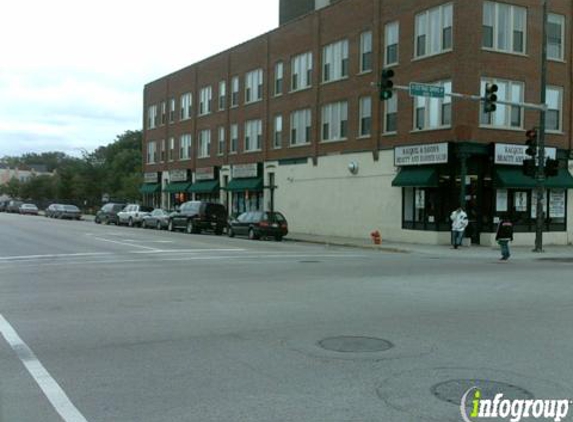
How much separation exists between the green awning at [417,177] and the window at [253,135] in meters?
14.8

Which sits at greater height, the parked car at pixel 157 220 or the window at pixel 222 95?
the window at pixel 222 95

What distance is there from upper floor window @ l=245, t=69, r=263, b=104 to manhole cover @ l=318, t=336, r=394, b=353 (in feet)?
119

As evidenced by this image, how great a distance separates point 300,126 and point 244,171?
21.6 ft

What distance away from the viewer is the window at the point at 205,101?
5003cm

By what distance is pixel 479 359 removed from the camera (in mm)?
7172

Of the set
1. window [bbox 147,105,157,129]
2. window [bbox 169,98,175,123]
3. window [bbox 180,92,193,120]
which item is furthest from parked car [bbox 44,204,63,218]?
window [bbox 180,92,193,120]

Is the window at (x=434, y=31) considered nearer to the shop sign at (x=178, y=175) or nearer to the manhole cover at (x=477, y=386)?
the manhole cover at (x=477, y=386)

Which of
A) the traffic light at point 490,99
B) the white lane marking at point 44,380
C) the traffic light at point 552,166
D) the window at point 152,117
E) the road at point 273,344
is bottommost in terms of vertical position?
the white lane marking at point 44,380

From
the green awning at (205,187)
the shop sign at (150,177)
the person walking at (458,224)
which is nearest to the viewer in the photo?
the person walking at (458,224)

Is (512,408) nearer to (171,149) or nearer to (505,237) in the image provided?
(505,237)

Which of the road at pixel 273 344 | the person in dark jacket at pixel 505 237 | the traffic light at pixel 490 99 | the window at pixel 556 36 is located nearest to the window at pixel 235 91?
the window at pixel 556 36

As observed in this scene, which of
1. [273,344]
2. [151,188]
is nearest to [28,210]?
[151,188]

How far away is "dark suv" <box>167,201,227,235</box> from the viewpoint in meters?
37.3

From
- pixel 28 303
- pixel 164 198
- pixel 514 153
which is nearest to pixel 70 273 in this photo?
pixel 28 303
